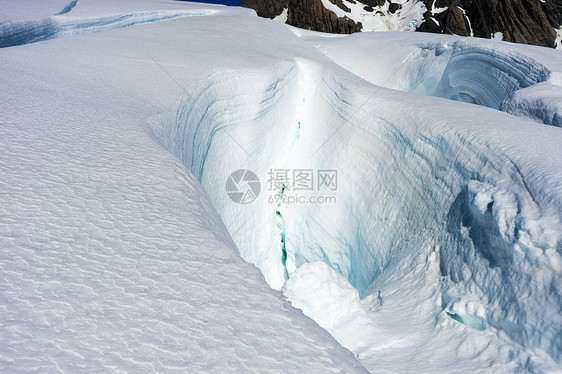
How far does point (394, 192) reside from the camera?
2939 mm

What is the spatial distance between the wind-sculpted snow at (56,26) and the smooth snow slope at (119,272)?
4347 mm

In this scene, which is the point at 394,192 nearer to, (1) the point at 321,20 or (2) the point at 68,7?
(2) the point at 68,7

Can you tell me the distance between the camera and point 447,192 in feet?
7.72

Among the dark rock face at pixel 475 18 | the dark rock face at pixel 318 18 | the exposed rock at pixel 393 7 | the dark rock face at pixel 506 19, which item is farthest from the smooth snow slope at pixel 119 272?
the exposed rock at pixel 393 7

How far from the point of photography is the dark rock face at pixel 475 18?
81.5 ft

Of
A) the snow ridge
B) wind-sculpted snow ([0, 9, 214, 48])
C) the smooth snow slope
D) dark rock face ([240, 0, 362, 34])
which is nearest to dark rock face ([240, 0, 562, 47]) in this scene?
dark rock face ([240, 0, 362, 34])

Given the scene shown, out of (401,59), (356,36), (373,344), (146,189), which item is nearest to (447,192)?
(373,344)

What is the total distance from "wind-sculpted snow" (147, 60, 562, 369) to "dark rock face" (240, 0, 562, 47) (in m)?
28.4

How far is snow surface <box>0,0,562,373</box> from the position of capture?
87 cm

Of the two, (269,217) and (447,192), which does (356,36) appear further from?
(447,192)

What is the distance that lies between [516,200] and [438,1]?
110 ft

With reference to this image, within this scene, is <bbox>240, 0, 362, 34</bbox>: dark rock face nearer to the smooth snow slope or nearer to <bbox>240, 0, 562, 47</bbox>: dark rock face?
<bbox>240, 0, 562, 47</bbox>: dark rock face

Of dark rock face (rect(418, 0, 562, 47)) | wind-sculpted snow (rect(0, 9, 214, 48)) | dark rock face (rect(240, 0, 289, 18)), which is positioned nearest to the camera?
wind-sculpted snow (rect(0, 9, 214, 48))

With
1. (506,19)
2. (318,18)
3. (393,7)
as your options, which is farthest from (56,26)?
(393,7)
